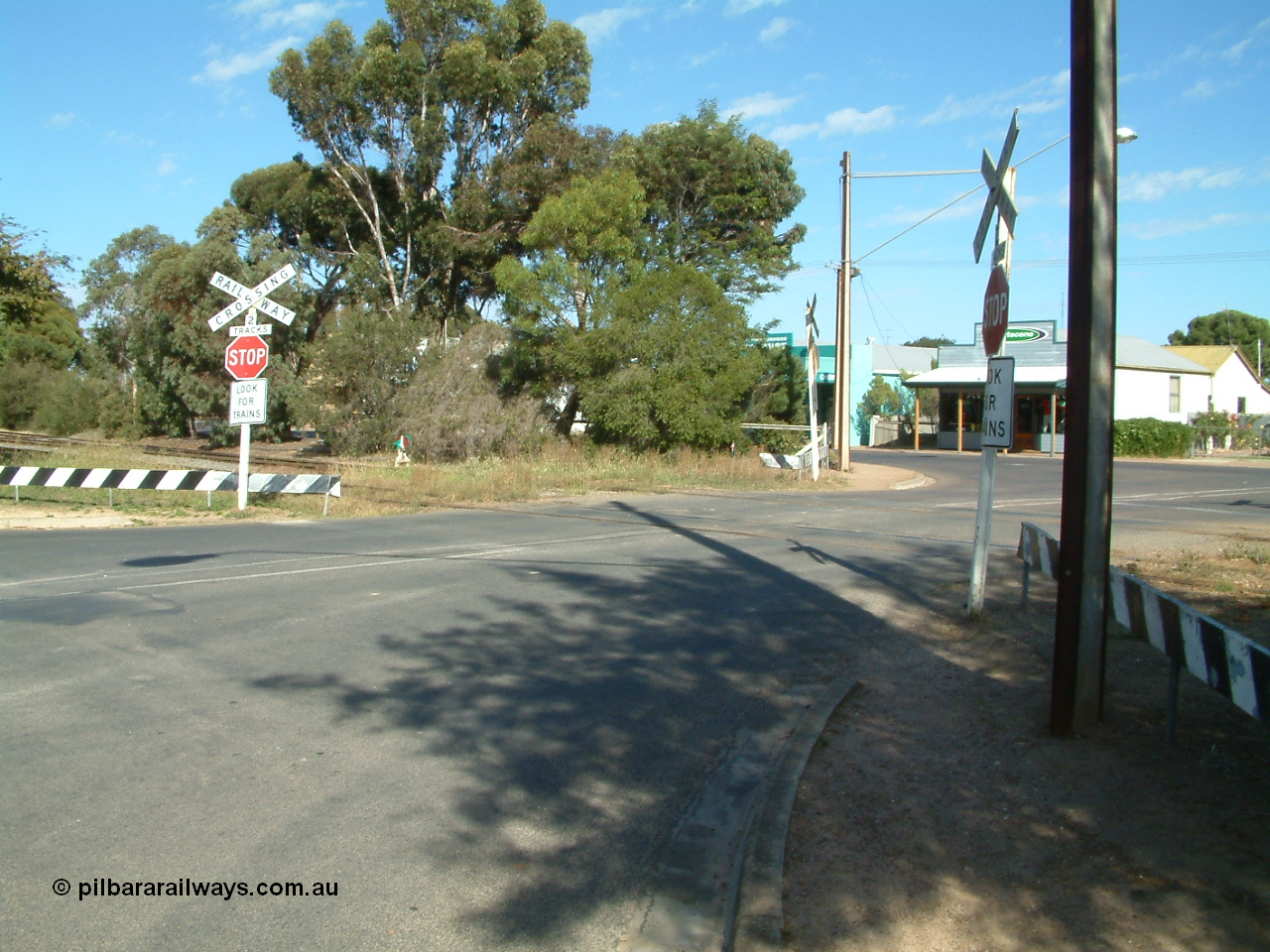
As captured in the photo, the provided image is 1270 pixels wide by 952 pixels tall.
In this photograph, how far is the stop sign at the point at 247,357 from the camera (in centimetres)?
1781

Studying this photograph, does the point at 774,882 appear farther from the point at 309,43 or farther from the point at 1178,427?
the point at 1178,427

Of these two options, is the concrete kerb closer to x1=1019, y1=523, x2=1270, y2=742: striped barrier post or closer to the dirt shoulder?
the dirt shoulder

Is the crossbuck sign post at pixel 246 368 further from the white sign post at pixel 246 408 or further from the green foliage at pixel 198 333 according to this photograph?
the green foliage at pixel 198 333

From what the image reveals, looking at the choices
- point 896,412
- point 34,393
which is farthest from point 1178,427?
point 34,393

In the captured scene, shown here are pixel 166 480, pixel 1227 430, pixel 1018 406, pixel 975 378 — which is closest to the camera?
pixel 166 480

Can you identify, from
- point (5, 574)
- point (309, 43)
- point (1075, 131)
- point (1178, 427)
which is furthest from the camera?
point (1178, 427)

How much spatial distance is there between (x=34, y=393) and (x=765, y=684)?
63340mm

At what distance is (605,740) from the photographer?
5.82m

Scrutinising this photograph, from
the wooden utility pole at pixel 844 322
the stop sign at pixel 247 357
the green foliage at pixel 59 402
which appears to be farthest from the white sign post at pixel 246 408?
the green foliage at pixel 59 402

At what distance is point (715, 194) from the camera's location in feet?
141

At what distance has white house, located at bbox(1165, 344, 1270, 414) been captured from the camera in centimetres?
5431

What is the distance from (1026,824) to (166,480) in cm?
1612

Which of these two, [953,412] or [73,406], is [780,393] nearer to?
[953,412]

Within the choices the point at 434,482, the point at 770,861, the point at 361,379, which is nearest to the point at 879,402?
the point at 361,379
